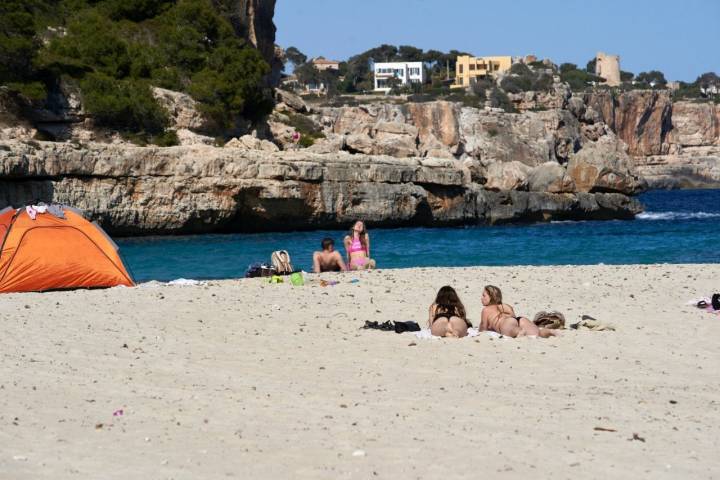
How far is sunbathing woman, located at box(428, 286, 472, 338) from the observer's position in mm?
10422

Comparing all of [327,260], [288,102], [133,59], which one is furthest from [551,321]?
[288,102]

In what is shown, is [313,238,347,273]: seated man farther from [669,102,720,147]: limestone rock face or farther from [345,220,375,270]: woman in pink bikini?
[669,102,720,147]: limestone rock face

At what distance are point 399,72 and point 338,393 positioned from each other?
151983 mm

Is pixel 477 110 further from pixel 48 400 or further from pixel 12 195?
pixel 48 400

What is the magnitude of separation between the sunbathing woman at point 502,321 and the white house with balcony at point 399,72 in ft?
470

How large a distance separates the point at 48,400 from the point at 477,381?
3410 mm

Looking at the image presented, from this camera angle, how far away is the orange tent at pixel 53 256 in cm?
1553

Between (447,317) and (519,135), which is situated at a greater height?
(519,135)

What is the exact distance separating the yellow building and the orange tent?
13127cm

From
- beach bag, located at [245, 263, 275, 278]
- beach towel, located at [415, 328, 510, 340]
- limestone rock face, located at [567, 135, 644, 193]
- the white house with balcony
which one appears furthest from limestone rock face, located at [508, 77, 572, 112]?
beach towel, located at [415, 328, 510, 340]

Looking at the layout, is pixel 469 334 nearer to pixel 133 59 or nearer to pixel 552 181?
pixel 133 59

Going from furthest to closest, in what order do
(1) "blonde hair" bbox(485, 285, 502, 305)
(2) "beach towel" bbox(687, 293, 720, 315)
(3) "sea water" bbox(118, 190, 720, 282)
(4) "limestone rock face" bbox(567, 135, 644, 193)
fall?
1. (4) "limestone rock face" bbox(567, 135, 644, 193)
2. (3) "sea water" bbox(118, 190, 720, 282)
3. (2) "beach towel" bbox(687, 293, 720, 315)
4. (1) "blonde hair" bbox(485, 285, 502, 305)

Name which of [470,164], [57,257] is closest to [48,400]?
[57,257]

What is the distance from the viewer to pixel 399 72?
157125 millimetres
